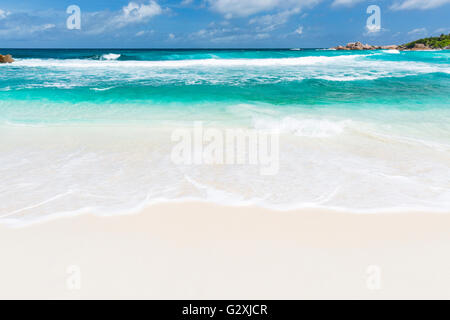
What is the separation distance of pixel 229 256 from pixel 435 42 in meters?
120

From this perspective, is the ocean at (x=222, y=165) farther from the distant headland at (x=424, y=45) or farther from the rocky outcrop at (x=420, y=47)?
the rocky outcrop at (x=420, y=47)

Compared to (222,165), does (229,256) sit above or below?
below

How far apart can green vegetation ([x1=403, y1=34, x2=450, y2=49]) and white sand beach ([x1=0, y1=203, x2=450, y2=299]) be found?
113548 mm

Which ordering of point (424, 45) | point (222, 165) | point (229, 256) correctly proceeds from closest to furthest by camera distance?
point (229, 256) → point (222, 165) → point (424, 45)

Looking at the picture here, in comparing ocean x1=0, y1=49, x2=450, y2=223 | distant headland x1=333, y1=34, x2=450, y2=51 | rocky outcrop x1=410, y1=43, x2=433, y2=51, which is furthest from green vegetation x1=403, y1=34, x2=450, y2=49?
ocean x1=0, y1=49, x2=450, y2=223

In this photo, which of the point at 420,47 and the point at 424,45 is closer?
the point at 420,47

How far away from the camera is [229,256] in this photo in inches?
108

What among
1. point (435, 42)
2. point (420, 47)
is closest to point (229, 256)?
point (420, 47)

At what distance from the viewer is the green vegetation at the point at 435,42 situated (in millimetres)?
89287

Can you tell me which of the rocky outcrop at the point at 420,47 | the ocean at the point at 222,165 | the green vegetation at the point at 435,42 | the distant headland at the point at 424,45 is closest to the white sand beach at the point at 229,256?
the ocean at the point at 222,165

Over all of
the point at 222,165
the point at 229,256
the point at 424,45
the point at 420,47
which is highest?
the point at 424,45

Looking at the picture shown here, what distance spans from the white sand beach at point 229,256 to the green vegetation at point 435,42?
114 meters

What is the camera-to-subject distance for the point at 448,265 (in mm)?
2627

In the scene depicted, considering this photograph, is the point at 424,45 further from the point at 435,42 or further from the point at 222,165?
the point at 222,165
